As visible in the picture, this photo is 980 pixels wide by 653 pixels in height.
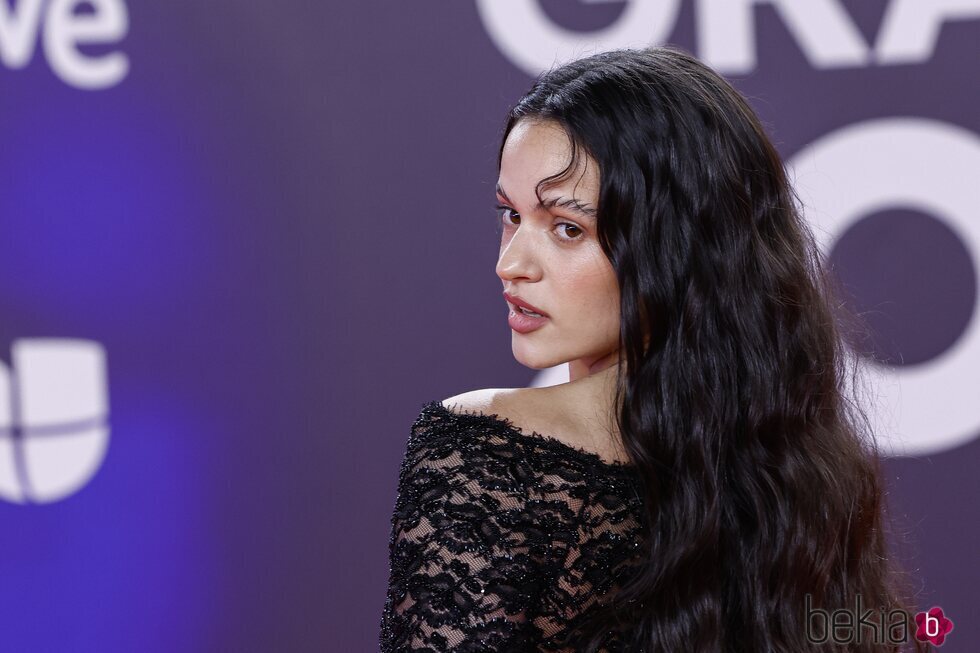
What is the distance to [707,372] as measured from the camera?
1.39 meters

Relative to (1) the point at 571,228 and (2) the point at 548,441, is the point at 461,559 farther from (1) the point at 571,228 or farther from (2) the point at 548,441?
(1) the point at 571,228

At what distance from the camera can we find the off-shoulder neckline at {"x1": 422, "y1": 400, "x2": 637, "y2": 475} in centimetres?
132

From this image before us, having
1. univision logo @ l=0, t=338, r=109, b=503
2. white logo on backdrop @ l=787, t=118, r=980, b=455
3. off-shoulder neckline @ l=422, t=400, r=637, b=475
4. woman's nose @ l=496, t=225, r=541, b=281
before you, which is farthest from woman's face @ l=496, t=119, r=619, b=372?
univision logo @ l=0, t=338, r=109, b=503

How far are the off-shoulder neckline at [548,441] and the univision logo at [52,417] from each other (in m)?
2.10

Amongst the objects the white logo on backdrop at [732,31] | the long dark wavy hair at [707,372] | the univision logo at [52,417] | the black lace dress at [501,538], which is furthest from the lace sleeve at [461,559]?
the univision logo at [52,417]

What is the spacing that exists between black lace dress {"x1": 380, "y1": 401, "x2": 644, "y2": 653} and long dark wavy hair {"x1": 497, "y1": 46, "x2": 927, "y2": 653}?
0.04 meters

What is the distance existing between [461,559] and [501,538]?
6 centimetres

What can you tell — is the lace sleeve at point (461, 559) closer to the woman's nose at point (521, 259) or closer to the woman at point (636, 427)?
the woman at point (636, 427)

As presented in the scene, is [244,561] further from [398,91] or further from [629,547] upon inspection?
[629,547]

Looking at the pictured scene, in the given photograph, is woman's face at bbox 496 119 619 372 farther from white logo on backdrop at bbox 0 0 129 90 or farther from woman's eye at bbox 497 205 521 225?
white logo on backdrop at bbox 0 0 129 90

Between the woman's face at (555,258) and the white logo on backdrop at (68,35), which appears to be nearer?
the woman's face at (555,258)

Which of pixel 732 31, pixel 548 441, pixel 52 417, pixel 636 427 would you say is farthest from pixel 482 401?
pixel 52 417

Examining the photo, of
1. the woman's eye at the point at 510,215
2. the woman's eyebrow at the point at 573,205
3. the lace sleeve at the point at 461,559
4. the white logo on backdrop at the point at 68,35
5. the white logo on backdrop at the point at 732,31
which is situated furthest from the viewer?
the white logo on backdrop at the point at 68,35

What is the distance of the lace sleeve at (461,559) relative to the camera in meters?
1.24
